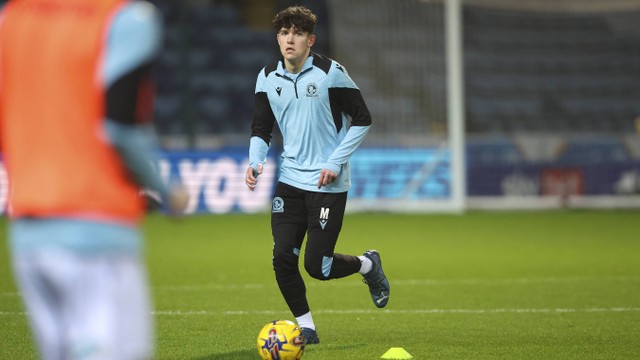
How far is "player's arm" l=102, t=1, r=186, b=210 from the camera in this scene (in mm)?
2955

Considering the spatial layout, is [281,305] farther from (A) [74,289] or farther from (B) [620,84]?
(B) [620,84]

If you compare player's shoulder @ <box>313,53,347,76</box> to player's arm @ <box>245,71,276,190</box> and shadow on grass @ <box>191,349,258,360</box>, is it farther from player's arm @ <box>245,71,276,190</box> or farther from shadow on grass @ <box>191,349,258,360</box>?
shadow on grass @ <box>191,349,258,360</box>

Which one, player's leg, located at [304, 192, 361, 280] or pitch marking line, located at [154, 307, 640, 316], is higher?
player's leg, located at [304, 192, 361, 280]

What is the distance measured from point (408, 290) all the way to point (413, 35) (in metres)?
11.1

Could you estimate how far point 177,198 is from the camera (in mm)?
3072

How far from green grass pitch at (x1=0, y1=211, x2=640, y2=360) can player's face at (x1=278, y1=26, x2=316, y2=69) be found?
174 cm

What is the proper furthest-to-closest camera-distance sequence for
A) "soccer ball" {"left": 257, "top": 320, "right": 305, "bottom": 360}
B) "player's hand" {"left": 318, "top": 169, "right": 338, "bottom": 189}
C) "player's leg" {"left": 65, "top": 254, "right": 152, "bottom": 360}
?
"player's hand" {"left": 318, "top": 169, "right": 338, "bottom": 189} < "soccer ball" {"left": 257, "top": 320, "right": 305, "bottom": 360} < "player's leg" {"left": 65, "top": 254, "right": 152, "bottom": 360}

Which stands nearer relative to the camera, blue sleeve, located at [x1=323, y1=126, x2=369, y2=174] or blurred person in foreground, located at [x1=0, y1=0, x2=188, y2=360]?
blurred person in foreground, located at [x1=0, y1=0, x2=188, y2=360]

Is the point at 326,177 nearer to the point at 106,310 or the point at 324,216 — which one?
the point at 324,216

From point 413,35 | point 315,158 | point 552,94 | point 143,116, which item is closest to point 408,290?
point 315,158

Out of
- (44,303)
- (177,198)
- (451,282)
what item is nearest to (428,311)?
(451,282)

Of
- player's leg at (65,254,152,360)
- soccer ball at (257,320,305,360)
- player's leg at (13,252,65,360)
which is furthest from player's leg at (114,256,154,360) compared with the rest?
soccer ball at (257,320,305,360)

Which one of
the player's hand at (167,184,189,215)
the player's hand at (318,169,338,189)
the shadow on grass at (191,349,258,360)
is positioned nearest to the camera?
the player's hand at (167,184,189,215)

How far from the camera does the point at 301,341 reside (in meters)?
6.15
